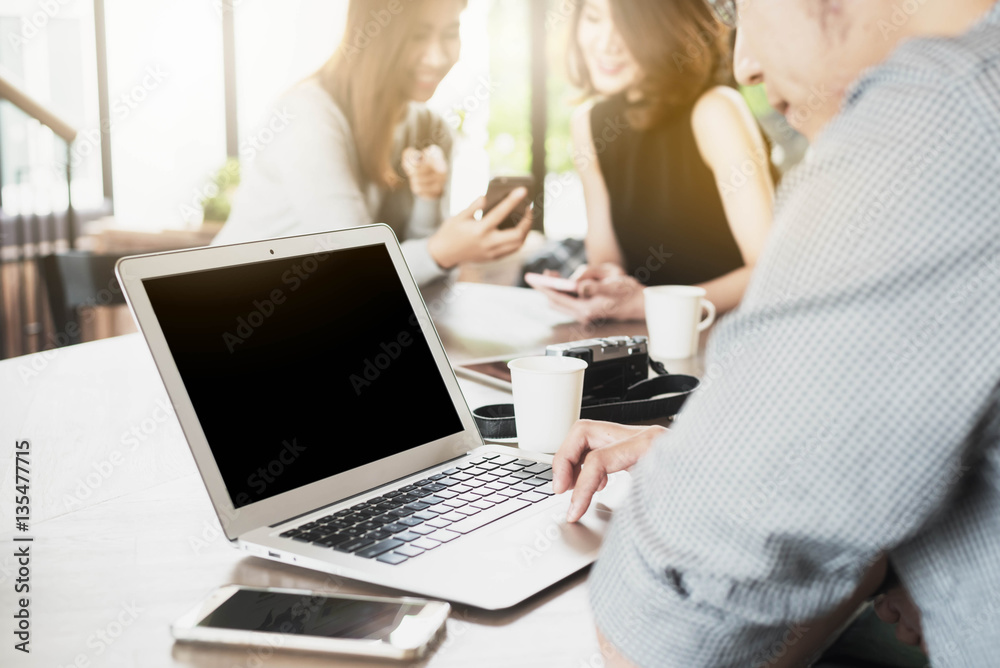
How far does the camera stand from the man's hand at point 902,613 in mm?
796

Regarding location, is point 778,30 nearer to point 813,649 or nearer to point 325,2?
point 813,649

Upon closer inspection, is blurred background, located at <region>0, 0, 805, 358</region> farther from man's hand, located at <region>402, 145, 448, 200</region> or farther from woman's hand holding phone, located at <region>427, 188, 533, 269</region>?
woman's hand holding phone, located at <region>427, 188, 533, 269</region>

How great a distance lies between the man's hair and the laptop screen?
2314 millimetres

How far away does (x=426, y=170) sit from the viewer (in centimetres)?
288

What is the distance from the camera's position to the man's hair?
3066 mm

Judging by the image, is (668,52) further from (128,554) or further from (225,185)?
(128,554)

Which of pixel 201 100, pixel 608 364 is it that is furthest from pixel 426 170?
pixel 608 364

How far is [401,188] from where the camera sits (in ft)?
9.19

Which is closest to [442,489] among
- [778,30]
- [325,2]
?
[778,30]

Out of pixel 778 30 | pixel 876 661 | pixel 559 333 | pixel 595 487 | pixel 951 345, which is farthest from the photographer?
pixel 559 333

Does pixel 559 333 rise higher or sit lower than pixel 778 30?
lower

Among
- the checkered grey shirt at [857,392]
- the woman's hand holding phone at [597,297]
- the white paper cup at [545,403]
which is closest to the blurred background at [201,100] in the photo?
the woman's hand holding phone at [597,297]

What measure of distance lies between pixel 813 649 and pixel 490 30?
2685 millimetres

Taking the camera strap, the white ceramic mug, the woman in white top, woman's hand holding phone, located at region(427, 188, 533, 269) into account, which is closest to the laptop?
the camera strap
